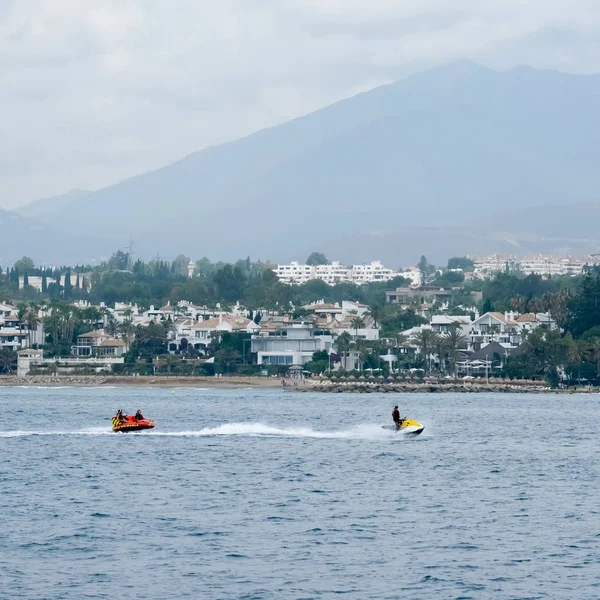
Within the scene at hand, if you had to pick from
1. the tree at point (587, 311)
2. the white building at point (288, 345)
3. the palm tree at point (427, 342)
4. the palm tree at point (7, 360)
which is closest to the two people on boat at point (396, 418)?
the tree at point (587, 311)

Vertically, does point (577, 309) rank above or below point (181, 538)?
above

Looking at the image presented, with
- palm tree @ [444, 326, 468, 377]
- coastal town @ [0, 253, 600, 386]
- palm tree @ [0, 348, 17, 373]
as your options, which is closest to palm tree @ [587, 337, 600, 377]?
coastal town @ [0, 253, 600, 386]

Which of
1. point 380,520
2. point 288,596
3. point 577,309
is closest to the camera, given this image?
point 288,596

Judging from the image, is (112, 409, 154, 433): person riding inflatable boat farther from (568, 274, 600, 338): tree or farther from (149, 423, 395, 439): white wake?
(568, 274, 600, 338): tree

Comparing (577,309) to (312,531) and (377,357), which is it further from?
(312,531)

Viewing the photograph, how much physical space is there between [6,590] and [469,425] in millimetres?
53506

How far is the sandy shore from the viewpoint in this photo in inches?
6127

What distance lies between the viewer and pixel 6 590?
32.5m

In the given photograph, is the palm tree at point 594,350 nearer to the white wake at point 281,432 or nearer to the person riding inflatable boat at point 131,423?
the white wake at point 281,432

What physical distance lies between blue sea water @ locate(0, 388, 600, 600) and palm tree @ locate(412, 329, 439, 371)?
79501 mm

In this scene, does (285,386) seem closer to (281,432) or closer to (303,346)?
(303,346)

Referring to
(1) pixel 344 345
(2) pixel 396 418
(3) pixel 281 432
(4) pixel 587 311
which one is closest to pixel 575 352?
(4) pixel 587 311

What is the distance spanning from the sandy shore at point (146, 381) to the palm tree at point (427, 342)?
16.1m

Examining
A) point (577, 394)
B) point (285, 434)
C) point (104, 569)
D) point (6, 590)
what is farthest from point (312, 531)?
point (577, 394)
